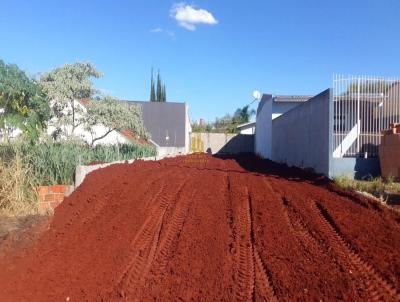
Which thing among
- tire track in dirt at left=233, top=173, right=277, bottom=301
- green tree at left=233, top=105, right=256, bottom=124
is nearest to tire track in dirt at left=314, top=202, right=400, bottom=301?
tire track in dirt at left=233, top=173, right=277, bottom=301

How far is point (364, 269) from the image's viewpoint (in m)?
4.38

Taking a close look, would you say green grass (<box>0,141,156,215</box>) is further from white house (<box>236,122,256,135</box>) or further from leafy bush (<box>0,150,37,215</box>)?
white house (<box>236,122,256,135</box>)

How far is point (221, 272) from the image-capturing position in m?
4.30

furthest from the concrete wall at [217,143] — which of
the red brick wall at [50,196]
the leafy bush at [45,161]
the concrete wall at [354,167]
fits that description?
the red brick wall at [50,196]

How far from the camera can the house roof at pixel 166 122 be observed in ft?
125

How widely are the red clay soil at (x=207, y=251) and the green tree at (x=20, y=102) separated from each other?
65.9 inches

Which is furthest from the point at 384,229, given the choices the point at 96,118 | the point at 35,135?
the point at 96,118

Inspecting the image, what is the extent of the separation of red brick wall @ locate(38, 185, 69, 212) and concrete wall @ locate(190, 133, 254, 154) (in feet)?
106

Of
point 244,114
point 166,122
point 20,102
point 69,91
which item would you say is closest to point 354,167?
point 20,102

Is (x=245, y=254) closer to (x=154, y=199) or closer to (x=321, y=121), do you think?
(x=154, y=199)

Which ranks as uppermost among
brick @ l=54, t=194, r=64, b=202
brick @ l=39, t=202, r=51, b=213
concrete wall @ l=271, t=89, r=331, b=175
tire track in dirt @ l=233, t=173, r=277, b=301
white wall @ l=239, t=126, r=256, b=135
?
white wall @ l=239, t=126, r=256, b=135

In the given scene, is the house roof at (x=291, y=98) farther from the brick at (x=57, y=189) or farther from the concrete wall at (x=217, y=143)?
the brick at (x=57, y=189)

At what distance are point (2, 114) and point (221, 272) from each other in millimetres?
6019

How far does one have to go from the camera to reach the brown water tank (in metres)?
11.2
